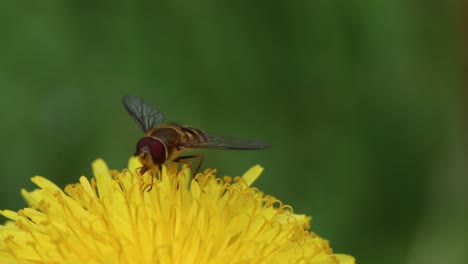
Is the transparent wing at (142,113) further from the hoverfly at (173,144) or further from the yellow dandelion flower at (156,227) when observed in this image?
the yellow dandelion flower at (156,227)

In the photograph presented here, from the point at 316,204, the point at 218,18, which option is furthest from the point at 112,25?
the point at 316,204

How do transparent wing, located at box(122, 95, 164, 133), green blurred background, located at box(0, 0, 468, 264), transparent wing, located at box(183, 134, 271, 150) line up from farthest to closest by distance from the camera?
green blurred background, located at box(0, 0, 468, 264)
transparent wing, located at box(122, 95, 164, 133)
transparent wing, located at box(183, 134, 271, 150)

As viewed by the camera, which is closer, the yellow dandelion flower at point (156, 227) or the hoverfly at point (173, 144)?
the yellow dandelion flower at point (156, 227)

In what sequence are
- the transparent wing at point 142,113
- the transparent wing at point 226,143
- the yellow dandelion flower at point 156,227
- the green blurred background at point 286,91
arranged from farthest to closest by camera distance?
1. the green blurred background at point 286,91
2. the transparent wing at point 142,113
3. the transparent wing at point 226,143
4. the yellow dandelion flower at point 156,227

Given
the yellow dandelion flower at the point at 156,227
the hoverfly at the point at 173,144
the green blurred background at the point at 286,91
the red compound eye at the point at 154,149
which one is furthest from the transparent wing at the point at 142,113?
the green blurred background at the point at 286,91

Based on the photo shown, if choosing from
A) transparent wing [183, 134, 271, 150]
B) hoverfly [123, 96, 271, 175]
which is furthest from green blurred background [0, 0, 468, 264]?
transparent wing [183, 134, 271, 150]

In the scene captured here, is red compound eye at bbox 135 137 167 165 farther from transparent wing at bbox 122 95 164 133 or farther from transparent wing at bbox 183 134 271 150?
transparent wing at bbox 122 95 164 133

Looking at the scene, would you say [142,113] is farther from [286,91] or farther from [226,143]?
[286,91]
